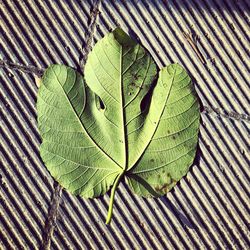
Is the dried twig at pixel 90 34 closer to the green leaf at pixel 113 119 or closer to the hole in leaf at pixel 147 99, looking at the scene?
the green leaf at pixel 113 119

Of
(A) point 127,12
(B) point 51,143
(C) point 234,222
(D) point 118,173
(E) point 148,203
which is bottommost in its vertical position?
(C) point 234,222

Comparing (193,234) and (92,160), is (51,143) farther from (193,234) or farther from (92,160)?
(193,234)

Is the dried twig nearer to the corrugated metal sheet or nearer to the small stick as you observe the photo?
the corrugated metal sheet

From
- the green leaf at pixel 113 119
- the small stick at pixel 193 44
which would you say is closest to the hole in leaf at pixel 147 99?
the green leaf at pixel 113 119

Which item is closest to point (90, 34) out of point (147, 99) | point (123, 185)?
point (147, 99)

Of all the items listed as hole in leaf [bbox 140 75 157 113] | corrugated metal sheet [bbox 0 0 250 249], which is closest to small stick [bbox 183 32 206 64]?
corrugated metal sheet [bbox 0 0 250 249]

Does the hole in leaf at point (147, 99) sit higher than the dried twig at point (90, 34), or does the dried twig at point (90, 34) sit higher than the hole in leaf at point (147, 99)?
the dried twig at point (90, 34)

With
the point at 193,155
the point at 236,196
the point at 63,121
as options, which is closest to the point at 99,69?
the point at 63,121
